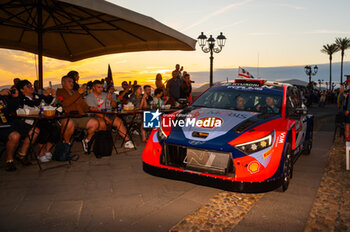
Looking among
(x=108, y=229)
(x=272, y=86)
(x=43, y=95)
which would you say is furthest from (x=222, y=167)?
(x=43, y=95)

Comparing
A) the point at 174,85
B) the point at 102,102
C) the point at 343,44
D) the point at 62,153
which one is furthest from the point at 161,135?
the point at 343,44

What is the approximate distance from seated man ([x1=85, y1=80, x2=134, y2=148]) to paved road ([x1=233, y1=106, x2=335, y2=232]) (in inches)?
153

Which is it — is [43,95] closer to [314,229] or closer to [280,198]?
[280,198]

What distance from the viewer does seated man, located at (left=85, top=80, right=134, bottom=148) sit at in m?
6.86

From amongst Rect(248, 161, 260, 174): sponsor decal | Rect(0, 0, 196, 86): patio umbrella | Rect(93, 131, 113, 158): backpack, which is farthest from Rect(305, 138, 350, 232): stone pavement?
Rect(0, 0, 196, 86): patio umbrella

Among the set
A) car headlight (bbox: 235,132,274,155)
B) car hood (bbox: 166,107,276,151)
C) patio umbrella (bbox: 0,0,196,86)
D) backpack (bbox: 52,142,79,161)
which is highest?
patio umbrella (bbox: 0,0,196,86)

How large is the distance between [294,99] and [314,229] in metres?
2.90

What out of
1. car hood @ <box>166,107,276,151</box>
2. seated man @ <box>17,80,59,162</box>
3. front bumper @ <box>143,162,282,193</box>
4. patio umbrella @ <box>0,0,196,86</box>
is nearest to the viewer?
front bumper @ <box>143,162,282,193</box>

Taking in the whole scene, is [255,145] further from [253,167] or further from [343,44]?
[343,44]

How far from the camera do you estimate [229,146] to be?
3.70m

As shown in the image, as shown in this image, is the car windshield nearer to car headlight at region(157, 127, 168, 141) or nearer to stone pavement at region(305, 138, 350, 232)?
car headlight at region(157, 127, 168, 141)

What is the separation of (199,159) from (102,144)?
116 inches

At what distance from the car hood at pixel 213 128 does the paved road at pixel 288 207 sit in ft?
2.87

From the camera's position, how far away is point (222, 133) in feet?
12.7
